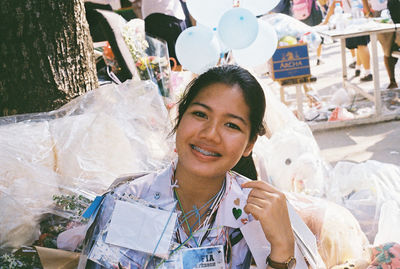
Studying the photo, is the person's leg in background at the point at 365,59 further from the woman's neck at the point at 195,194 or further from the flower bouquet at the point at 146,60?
the woman's neck at the point at 195,194

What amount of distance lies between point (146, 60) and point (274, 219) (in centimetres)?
213

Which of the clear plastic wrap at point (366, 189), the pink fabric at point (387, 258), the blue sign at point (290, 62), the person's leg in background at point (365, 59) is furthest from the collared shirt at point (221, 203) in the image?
the person's leg in background at point (365, 59)

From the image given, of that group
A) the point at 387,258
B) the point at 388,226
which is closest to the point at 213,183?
the point at 387,258

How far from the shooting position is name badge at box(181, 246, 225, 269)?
1.29 m

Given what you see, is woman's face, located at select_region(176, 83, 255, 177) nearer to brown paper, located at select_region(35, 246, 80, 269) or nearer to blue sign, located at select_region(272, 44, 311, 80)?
brown paper, located at select_region(35, 246, 80, 269)

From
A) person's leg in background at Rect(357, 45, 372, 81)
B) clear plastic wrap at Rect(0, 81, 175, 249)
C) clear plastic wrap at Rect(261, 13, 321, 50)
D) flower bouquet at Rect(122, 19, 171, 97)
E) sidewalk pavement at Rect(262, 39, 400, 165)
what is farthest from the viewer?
person's leg in background at Rect(357, 45, 372, 81)

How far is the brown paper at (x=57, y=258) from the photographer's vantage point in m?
1.32

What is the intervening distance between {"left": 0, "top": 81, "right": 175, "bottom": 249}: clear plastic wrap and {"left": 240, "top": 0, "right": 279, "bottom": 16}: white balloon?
0.77 metres

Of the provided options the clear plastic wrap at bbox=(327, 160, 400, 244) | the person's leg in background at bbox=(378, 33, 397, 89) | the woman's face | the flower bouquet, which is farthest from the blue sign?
the woman's face

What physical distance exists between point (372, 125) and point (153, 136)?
11.3ft

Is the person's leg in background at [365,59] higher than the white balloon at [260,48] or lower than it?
lower

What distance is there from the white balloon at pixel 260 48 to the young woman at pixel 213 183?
0.90 meters

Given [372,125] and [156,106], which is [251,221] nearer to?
[156,106]

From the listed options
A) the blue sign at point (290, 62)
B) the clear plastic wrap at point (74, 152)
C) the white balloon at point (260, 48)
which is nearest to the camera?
the clear plastic wrap at point (74, 152)
